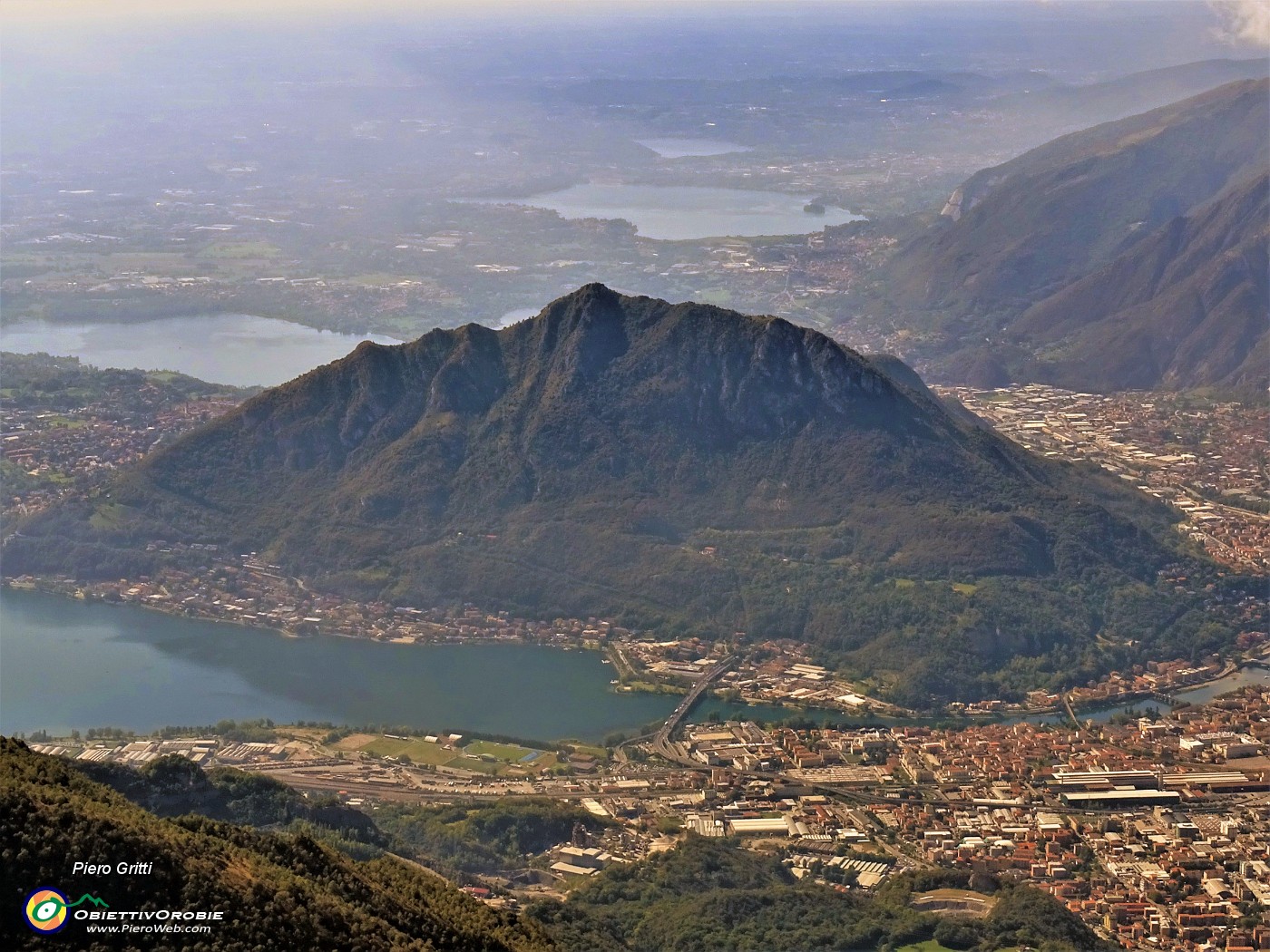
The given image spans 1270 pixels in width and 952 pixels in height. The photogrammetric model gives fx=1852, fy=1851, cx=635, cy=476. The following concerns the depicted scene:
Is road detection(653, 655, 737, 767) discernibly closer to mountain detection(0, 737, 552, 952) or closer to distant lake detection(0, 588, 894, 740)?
distant lake detection(0, 588, 894, 740)

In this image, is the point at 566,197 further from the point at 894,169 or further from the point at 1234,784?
the point at 1234,784

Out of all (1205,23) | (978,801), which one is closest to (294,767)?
(978,801)

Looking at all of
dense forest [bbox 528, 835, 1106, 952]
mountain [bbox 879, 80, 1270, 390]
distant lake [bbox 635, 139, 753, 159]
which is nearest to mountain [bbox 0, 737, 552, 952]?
dense forest [bbox 528, 835, 1106, 952]

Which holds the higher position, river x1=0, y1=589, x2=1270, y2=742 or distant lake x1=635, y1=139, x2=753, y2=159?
distant lake x1=635, y1=139, x2=753, y2=159

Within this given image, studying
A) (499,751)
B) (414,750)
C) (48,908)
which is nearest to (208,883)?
(48,908)

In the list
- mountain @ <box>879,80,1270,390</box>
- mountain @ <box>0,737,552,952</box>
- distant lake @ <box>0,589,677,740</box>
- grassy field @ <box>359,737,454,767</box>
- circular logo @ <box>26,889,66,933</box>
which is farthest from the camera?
mountain @ <box>879,80,1270,390</box>

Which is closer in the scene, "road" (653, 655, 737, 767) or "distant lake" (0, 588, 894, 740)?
"road" (653, 655, 737, 767)
